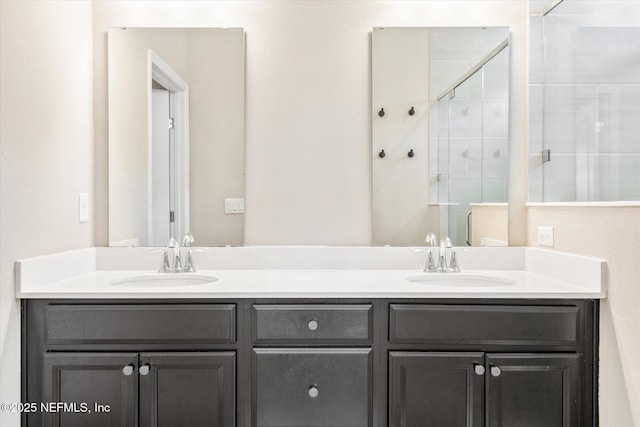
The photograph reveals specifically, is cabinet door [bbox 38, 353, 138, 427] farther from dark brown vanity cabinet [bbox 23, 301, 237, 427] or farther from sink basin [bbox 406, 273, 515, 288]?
sink basin [bbox 406, 273, 515, 288]

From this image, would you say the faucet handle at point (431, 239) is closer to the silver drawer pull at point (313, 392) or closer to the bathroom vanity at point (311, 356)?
the bathroom vanity at point (311, 356)

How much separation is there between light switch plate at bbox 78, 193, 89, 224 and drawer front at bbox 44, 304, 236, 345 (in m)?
0.54

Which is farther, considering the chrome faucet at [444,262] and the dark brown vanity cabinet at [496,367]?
the chrome faucet at [444,262]

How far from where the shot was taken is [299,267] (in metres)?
2.12

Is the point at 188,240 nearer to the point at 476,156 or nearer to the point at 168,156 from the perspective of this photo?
the point at 168,156

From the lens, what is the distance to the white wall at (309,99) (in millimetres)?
2145

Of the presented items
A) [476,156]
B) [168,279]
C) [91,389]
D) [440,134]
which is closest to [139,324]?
[91,389]

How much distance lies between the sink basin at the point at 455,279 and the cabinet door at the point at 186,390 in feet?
2.98

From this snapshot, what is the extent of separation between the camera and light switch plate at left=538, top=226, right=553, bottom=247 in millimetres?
1940

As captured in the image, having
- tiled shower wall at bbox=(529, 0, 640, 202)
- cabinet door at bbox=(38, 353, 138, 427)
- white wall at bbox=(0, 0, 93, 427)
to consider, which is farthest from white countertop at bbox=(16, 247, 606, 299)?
tiled shower wall at bbox=(529, 0, 640, 202)

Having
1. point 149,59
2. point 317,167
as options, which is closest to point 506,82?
point 317,167

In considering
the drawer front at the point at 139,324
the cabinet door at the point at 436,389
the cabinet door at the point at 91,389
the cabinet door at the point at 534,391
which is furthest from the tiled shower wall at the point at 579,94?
the cabinet door at the point at 91,389

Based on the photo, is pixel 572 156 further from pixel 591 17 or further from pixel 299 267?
pixel 299 267

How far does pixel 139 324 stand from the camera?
1.58 meters
